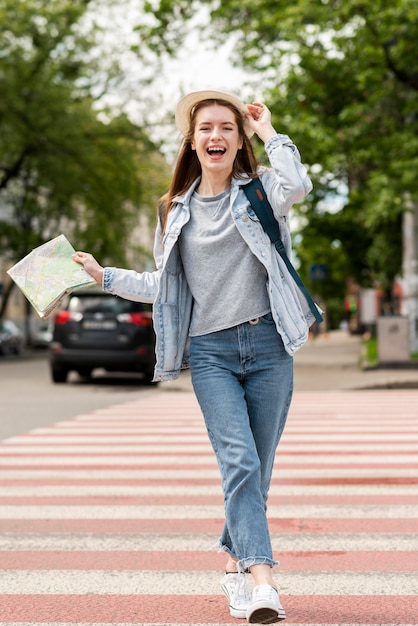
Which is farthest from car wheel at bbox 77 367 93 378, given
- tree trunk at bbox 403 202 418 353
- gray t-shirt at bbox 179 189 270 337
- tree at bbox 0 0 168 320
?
gray t-shirt at bbox 179 189 270 337

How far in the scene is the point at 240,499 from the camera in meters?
3.69

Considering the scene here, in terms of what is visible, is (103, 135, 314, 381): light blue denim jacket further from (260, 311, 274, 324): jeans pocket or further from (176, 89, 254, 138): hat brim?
(176, 89, 254, 138): hat brim

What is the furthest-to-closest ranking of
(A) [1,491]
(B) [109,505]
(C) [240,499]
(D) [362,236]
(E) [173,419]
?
1. (D) [362,236]
2. (E) [173,419]
3. (A) [1,491]
4. (B) [109,505]
5. (C) [240,499]

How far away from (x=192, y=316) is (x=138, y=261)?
138 feet

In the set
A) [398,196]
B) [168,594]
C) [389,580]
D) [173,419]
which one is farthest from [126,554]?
[398,196]

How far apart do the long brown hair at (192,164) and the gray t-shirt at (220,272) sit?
15 cm

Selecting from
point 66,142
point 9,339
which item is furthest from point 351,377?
point 9,339

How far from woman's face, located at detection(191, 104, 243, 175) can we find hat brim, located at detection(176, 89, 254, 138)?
0.13 feet

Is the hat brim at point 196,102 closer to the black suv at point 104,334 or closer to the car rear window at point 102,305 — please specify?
the black suv at point 104,334

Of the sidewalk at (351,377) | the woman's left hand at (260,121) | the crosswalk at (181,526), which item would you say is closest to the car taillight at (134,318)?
the sidewalk at (351,377)

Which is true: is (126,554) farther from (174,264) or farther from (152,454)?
(152,454)

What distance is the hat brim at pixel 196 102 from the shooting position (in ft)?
12.9

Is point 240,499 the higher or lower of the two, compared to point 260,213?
lower

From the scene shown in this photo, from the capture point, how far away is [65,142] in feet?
108
